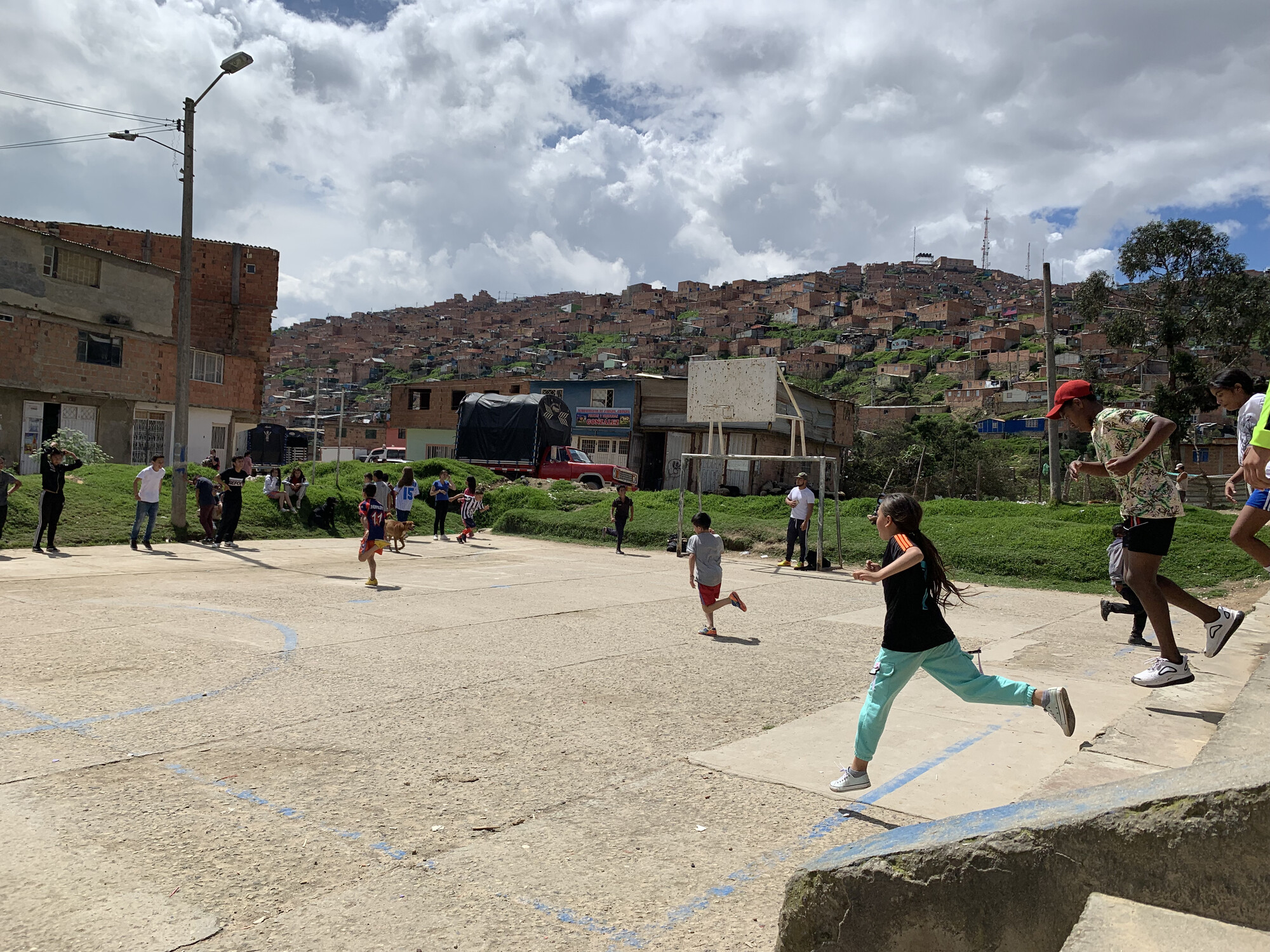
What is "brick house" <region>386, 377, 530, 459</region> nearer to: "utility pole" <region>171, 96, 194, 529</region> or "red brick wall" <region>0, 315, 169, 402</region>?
"red brick wall" <region>0, 315, 169, 402</region>

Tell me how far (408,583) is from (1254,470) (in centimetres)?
1081

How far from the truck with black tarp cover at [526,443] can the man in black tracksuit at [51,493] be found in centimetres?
2084

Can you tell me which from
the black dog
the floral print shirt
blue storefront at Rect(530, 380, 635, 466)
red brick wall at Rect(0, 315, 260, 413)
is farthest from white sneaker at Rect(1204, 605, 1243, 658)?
blue storefront at Rect(530, 380, 635, 466)

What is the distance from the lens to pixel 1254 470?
539cm

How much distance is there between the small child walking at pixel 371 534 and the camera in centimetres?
1301

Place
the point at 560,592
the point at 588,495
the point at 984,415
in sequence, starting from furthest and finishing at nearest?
1. the point at 984,415
2. the point at 588,495
3. the point at 560,592

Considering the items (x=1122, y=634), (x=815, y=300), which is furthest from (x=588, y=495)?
(x=815, y=300)

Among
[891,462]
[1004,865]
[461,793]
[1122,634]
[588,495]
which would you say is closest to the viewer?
[1004,865]

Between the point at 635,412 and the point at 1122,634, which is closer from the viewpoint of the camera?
the point at 1122,634

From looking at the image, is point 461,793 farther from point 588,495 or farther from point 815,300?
point 815,300

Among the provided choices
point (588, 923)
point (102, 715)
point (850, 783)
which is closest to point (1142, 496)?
point (850, 783)

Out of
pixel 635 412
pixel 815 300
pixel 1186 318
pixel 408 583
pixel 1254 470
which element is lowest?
pixel 408 583

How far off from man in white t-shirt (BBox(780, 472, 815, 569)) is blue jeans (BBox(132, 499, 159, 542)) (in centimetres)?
1176

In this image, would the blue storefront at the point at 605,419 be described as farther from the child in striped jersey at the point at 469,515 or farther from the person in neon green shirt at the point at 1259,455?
the person in neon green shirt at the point at 1259,455
